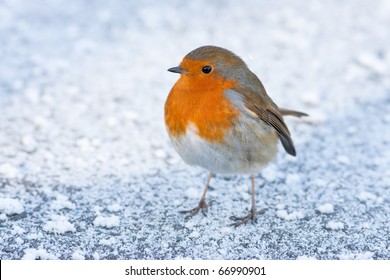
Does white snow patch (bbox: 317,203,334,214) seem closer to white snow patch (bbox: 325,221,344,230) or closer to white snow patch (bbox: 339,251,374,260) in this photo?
white snow patch (bbox: 325,221,344,230)

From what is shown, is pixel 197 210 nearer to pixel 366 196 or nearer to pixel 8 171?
pixel 366 196

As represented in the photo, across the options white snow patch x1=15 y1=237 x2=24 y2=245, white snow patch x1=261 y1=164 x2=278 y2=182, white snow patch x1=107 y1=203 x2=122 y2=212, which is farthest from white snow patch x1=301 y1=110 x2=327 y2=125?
white snow patch x1=15 y1=237 x2=24 y2=245

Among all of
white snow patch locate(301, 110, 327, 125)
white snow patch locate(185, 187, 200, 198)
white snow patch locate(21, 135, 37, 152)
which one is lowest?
white snow patch locate(185, 187, 200, 198)

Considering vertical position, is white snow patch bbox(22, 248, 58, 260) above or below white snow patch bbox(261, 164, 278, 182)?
below

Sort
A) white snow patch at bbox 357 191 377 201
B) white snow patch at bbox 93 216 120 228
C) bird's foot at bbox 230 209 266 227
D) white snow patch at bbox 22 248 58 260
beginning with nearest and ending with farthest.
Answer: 1. white snow patch at bbox 22 248 58 260
2. white snow patch at bbox 93 216 120 228
3. bird's foot at bbox 230 209 266 227
4. white snow patch at bbox 357 191 377 201

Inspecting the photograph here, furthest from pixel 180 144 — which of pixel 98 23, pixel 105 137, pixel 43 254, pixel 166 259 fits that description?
pixel 98 23

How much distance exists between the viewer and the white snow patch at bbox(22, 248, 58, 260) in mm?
2973

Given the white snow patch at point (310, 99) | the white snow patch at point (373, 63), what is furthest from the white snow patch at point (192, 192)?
the white snow patch at point (373, 63)

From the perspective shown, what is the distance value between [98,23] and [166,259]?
329 centimetres

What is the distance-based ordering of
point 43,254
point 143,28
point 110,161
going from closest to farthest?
1. point 43,254
2. point 110,161
3. point 143,28

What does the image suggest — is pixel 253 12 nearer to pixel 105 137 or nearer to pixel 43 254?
pixel 105 137

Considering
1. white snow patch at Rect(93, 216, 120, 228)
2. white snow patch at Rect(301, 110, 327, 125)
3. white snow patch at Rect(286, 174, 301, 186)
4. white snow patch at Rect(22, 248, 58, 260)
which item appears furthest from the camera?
white snow patch at Rect(301, 110, 327, 125)

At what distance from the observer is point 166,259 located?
3.06 meters
